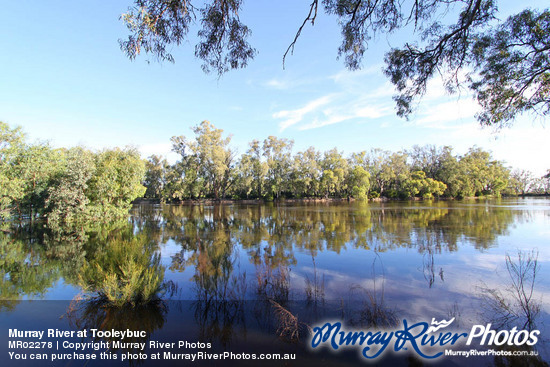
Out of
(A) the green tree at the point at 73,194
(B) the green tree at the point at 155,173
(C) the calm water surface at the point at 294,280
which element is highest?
(B) the green tree at the point at 155,173

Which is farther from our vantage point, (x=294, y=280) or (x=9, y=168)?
(x=9, y=168)

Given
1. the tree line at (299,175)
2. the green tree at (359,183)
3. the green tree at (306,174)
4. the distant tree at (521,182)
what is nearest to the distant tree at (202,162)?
the tree line at (299,175)

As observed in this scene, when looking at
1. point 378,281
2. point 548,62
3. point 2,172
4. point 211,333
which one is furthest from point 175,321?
point 2,172

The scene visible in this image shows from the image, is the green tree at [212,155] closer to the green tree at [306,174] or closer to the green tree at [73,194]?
the green tree at [306,174]

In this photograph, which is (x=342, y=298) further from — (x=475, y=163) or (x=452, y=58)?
(x=475, y=163)

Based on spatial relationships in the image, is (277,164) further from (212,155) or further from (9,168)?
(9,168)

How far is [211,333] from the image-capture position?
5.19 meters

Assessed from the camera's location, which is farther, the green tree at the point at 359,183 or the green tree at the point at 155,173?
the green tree at the point at 155,173

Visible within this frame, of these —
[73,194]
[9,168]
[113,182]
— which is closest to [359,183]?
[113,182]

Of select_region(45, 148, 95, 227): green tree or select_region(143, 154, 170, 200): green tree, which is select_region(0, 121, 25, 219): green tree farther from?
select_region(143, 154, 170, 200): green tree

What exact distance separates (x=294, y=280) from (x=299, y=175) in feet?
174

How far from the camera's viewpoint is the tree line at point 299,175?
188 ft

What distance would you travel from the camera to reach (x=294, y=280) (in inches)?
328

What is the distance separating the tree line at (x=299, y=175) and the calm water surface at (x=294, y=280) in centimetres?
4146
